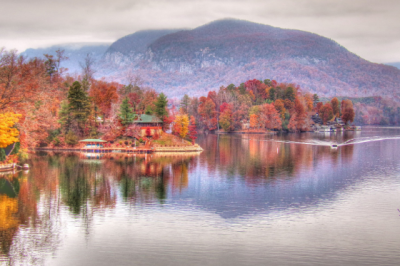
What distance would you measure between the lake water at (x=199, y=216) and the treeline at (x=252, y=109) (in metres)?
90.7

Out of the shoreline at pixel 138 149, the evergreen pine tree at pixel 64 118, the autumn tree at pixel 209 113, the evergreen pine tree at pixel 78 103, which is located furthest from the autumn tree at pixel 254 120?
the evergreen pine tree at pixel 64 118

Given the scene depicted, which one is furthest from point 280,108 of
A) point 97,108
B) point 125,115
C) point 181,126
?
point 125,115

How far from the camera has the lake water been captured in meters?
22.6

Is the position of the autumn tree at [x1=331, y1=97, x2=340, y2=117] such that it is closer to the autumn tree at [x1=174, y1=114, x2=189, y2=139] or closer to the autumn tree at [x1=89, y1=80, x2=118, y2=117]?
the autumn tree at [x1=174, y1=114, x2=189, y2=139]

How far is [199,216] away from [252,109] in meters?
117

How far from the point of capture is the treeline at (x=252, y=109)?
5679 inches

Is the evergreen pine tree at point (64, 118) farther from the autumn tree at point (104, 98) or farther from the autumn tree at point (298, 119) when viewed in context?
the autumn tree at point (298, 119)

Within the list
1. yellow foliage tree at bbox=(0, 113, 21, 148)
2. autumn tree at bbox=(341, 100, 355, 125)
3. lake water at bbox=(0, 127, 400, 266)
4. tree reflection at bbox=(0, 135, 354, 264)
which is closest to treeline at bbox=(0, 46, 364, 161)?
yellow foliage tree at bbox=(0, 113, 21, 148)

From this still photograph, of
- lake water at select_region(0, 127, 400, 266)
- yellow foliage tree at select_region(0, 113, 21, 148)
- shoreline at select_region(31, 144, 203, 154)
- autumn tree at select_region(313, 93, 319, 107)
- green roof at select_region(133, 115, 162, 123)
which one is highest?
autumn tree at select_region(313, 93, 319, 107)

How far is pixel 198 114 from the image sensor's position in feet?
509

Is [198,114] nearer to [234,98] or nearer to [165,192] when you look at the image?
[234,98]

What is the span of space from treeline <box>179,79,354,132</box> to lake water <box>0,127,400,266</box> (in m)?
90.7

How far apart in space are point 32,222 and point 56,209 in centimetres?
342

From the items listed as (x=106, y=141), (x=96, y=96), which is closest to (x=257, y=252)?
(x=106, y=141)
